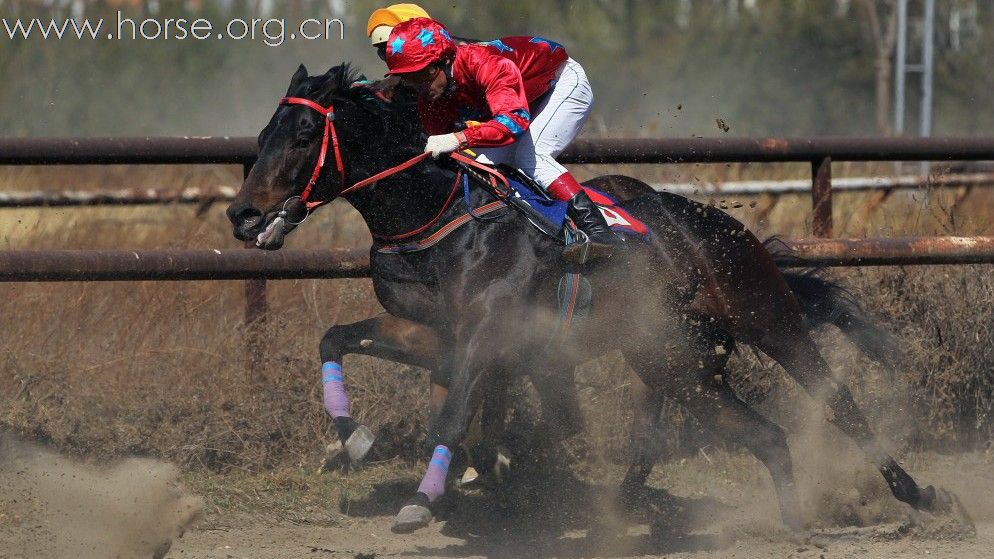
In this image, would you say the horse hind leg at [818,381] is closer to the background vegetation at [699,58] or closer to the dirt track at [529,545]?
the dirt track at [529,545]

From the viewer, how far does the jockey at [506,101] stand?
4.23 m

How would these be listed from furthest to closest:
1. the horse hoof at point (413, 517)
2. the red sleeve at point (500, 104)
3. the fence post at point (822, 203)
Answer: the fence post at point (822, 203)
the red sleeve at point (500, 104)
the horse hoof at point (413, 517)

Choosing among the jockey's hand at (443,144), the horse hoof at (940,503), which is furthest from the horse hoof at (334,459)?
the horse hoof at (940,503)

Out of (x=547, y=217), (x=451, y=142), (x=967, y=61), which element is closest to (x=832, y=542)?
(x=547, y=217)

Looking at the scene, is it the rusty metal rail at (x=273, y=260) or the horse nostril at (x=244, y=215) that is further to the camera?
the rusty metal rail at (x=273, y=260)

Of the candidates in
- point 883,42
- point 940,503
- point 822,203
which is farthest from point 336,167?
point 883,42

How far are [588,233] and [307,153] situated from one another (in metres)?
1.11

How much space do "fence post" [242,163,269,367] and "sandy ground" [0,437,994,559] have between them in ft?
2.51

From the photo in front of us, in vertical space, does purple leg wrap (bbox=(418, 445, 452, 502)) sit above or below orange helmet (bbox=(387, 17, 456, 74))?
below

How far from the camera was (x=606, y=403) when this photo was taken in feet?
18.4

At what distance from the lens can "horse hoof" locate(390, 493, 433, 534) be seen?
398 cm

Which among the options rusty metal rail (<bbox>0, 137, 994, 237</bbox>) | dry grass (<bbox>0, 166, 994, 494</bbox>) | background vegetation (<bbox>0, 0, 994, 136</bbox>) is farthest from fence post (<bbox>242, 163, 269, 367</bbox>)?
background vegetation (<bbox>0, 0, 994, 136</bbox>)

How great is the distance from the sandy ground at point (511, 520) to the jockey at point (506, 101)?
1.21m

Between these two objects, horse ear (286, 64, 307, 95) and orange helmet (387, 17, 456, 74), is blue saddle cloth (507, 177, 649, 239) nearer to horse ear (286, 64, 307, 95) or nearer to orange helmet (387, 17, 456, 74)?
orange helmet (387, 17, 456, 74)
